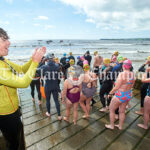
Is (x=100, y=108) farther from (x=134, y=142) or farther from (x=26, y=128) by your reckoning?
(x=26, y=128)

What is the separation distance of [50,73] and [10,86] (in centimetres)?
211

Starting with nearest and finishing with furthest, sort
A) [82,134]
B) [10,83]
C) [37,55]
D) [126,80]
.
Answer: [10,83], [37,55], [126,80], [82,134]

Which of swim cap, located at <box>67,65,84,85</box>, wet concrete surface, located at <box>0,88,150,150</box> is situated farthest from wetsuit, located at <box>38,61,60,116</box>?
wet concrete surface, located at <box>0,88,150,150</box>

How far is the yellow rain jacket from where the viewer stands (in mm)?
1373

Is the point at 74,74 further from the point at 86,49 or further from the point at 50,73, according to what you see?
the point at 86,49

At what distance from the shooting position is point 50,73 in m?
3.52

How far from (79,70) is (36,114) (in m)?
2.34

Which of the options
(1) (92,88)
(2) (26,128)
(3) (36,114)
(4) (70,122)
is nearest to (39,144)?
(2) (26,128)

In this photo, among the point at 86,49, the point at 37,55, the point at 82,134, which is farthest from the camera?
the point at 86,49

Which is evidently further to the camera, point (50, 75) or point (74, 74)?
point (50, 75)

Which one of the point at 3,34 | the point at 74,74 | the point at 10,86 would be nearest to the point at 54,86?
the point at 74,74

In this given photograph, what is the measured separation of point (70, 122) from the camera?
349cm

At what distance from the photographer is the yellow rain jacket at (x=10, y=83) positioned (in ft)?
4.50

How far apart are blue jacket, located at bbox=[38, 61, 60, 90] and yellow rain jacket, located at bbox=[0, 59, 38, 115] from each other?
1.51 m
